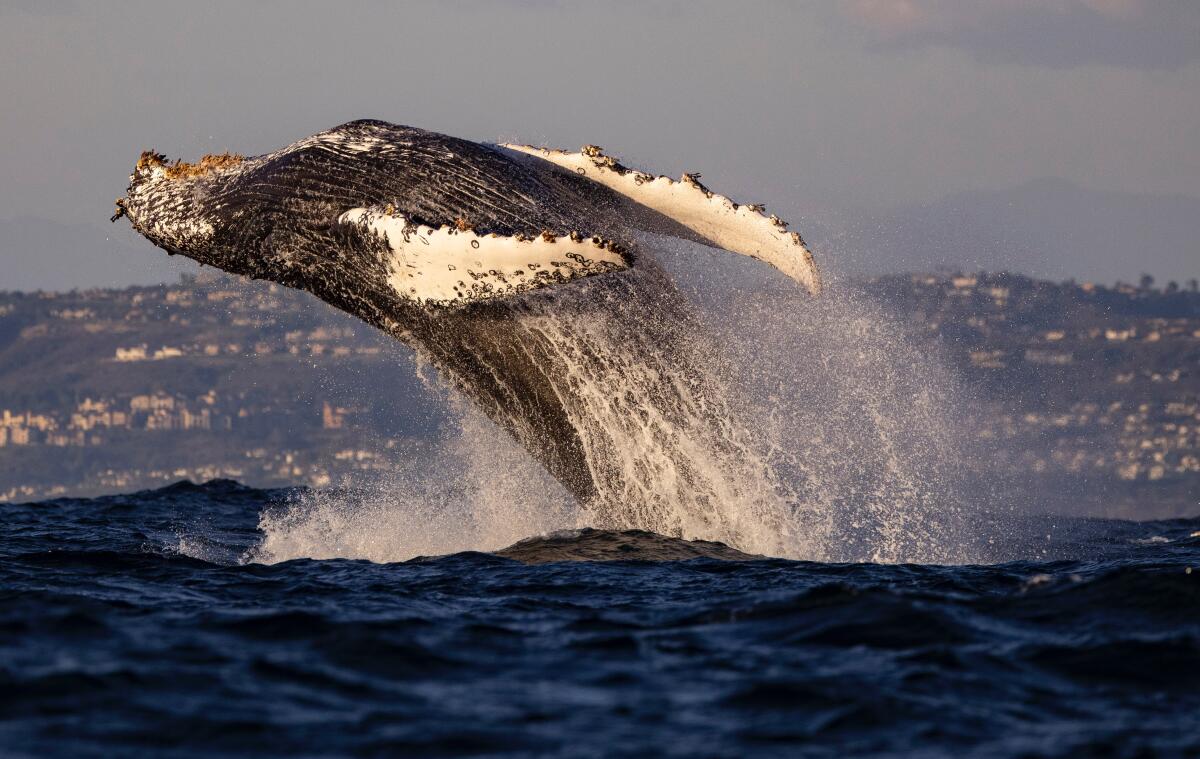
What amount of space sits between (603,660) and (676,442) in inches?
181

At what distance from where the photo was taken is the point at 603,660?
8039 millimetres

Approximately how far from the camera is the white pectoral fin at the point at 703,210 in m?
11.8

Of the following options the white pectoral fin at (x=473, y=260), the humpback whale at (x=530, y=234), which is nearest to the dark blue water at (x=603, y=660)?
the humpback whale at (x=530, y=234)

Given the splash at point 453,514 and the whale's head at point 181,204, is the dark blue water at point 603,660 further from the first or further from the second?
the whale's head at point 181,204

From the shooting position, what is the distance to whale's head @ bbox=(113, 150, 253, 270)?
12055mm

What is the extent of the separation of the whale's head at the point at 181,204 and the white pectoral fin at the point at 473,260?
176 cm

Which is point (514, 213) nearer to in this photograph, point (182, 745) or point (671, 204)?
point (671, 204)

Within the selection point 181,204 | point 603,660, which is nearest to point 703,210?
point 181,204

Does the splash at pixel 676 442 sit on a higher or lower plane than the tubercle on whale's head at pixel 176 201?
lower

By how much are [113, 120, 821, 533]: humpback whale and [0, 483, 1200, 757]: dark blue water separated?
1442 mm

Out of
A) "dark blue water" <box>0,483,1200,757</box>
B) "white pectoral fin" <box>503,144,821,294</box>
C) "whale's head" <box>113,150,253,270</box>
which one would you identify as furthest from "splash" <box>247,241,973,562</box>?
"whale's head" <box>113,150,253,270</box>

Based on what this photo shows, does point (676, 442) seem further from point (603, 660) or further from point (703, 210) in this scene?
point (603, 660)

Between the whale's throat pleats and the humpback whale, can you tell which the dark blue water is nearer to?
the whale's throat pleats

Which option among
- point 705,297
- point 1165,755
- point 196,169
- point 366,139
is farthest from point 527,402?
point 1165,755
